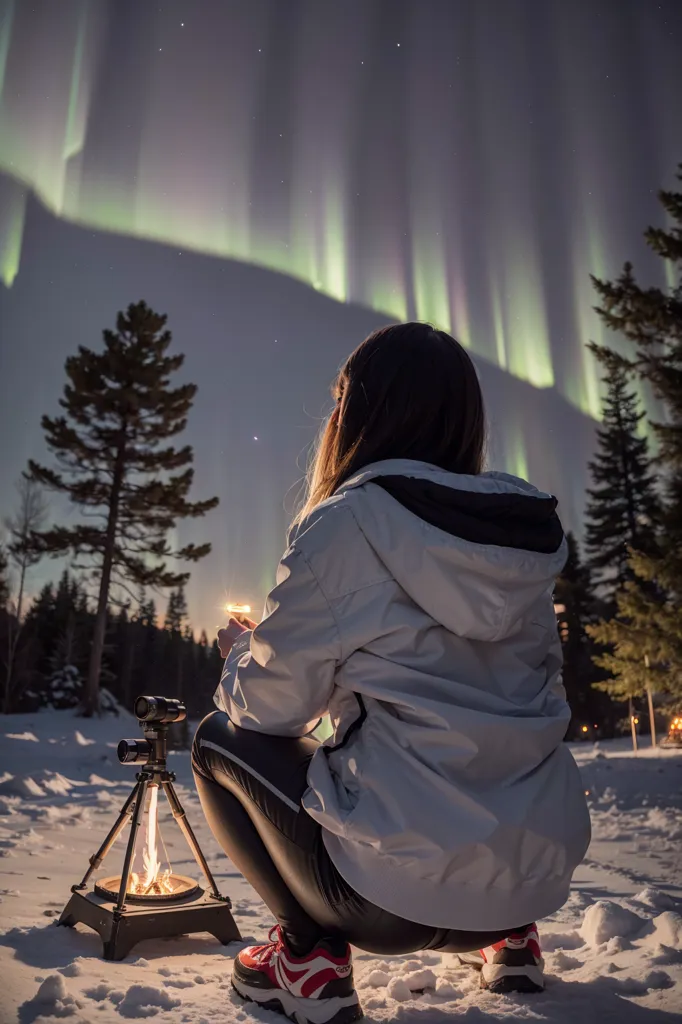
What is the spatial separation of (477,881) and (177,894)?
1117mm

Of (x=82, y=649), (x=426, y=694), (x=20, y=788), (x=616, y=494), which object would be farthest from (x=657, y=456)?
(x=616, y=494)

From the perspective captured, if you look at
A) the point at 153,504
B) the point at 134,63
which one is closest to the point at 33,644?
the point at 153,504

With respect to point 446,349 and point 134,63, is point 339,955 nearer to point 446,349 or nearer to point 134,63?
point 446,349

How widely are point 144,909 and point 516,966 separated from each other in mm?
963

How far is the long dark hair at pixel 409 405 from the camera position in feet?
5.00

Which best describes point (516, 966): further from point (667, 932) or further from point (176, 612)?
point (176, 612)

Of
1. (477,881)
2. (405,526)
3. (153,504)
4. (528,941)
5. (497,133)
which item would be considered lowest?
(528,941)

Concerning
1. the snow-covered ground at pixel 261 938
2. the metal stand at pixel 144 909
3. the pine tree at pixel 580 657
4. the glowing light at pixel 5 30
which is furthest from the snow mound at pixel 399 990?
the pine tree at pixel 580 657

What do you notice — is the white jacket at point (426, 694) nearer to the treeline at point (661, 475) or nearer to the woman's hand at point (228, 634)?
the woman's hand at point (228, 634)

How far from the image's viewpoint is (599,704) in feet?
72.9

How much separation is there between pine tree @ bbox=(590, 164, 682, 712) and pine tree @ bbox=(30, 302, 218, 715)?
8.87 m

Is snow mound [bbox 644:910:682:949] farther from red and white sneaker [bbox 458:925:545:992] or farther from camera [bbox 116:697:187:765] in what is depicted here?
camera [bbox 116:697:187:765]

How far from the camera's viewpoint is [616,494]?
2170 cm

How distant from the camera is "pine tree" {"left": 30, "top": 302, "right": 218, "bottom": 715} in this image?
45.3ft
